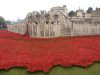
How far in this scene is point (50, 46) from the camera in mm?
11078

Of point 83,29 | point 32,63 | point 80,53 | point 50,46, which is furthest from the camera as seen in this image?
point 83,29

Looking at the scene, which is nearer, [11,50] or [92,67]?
[92,67]

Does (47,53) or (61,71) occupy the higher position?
(47,53)

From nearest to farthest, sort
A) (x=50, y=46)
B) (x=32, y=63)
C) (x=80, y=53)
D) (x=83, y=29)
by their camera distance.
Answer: (x=32, y=63) < (x=80, y=53) < (x=50, y=46) < (x=83, y=29)

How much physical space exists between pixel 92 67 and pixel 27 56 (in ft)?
8.84

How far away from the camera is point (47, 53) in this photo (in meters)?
10.3

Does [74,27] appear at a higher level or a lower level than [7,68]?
higher

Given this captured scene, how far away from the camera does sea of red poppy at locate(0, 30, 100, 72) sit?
956 cm

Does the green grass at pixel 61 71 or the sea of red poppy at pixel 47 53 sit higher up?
the sea of red poppy at pixel 47 53

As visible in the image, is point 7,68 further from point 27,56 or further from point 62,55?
point 62,55

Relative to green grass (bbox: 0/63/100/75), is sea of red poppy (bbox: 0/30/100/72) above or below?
above

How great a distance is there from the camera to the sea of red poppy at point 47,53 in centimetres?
956

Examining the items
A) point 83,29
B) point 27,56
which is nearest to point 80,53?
point 27,56

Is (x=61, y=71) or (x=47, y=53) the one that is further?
(x=47, y=53)
